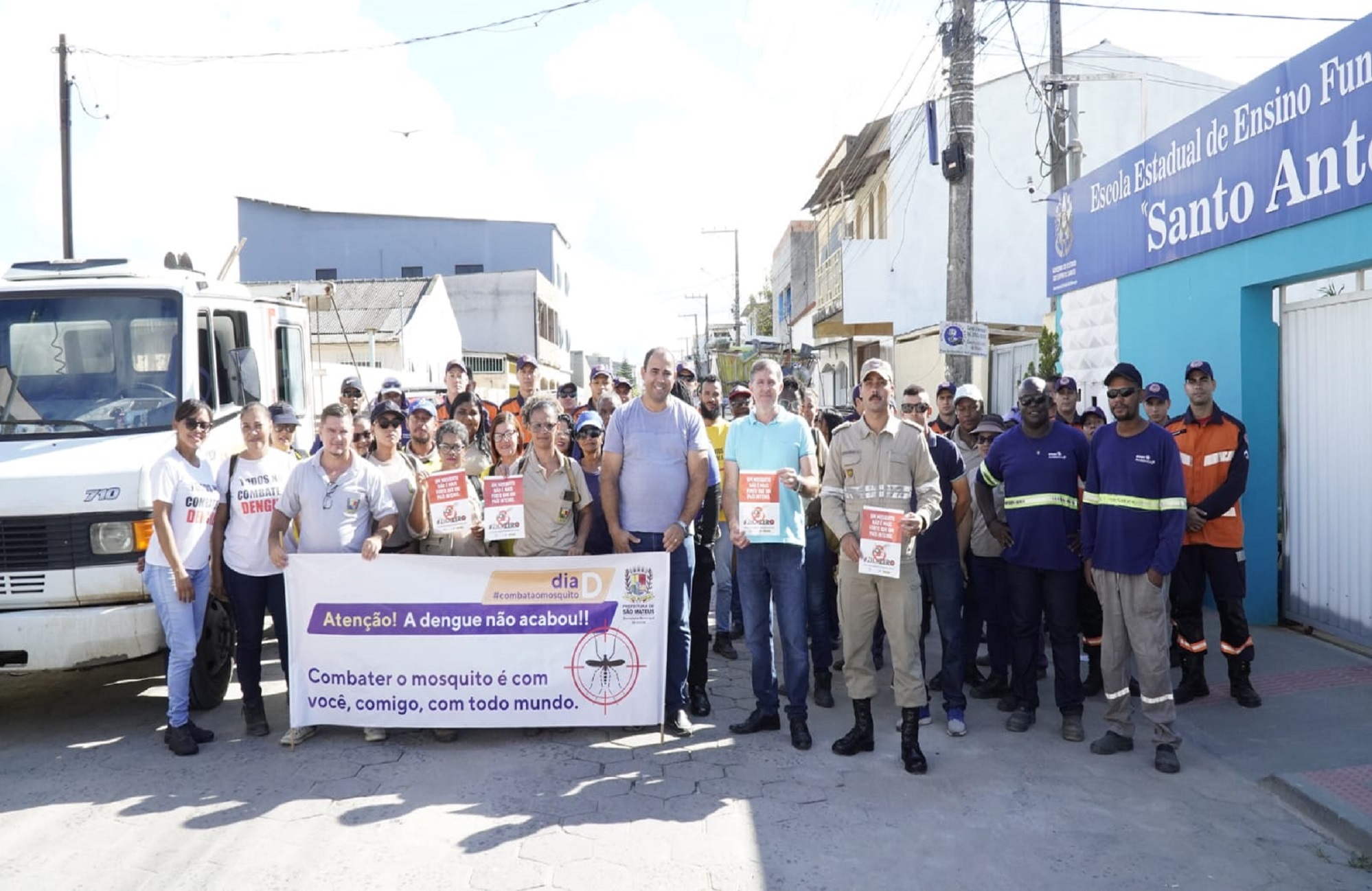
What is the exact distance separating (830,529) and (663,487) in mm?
1051

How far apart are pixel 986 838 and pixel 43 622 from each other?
5.03 metres

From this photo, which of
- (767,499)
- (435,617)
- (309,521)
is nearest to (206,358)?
(309,521)

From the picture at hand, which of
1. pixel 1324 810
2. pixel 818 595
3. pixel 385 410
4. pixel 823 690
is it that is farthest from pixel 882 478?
pixel 385 410

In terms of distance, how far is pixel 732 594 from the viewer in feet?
26.2

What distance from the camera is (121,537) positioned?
18.9 ft

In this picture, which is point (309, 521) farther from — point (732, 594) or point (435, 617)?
point (732, 594)

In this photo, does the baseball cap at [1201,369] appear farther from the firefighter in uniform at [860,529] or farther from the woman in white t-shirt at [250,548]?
the woman in white t-shirt at [250,548]

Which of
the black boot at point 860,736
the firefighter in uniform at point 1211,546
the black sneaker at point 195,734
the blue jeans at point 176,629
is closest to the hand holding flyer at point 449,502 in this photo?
the blue jeans at point 176,629

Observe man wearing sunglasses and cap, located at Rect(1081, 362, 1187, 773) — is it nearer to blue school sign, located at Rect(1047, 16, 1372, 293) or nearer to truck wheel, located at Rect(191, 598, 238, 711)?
blue school sign, located at Rect(1047, 16, 1372, 293)

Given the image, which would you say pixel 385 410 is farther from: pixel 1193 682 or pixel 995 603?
pixel 1193 682

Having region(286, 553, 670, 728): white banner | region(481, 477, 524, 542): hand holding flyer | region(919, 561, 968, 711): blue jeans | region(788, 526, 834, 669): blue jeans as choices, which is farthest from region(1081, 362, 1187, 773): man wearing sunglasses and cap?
region(481, 477, 524, 542): hand holding flyer

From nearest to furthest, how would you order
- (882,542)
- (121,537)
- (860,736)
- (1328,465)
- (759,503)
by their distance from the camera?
(882,542) < (860,736) < (759,503) < (121,537) < (1328,465)

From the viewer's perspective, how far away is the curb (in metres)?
4.35

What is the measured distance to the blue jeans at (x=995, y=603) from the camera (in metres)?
6.48
